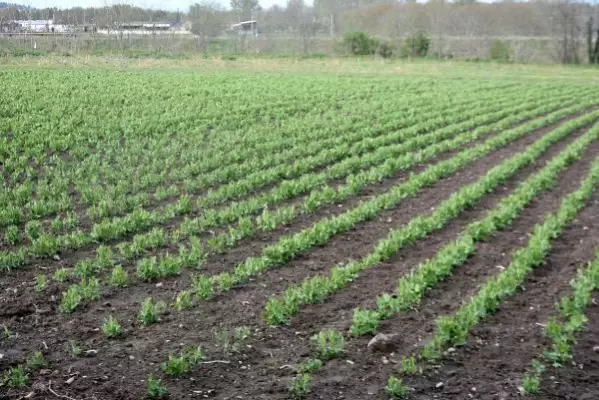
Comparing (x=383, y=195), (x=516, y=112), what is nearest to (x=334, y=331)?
(x=383, y=195)

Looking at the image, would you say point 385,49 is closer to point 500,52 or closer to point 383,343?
point 500,52

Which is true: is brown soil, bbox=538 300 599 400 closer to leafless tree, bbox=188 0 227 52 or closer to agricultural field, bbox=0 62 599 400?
agricultural field, bbox=0 62 599 400

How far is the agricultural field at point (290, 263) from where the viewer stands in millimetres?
5652

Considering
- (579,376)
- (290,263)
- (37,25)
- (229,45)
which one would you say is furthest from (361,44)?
(579,376)

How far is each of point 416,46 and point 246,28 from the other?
15.4 m

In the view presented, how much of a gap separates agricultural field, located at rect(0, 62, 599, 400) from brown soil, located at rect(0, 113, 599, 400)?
0.9 inches

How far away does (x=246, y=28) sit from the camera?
64.8 m

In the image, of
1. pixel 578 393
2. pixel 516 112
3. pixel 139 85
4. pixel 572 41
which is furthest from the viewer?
pixel 572 41

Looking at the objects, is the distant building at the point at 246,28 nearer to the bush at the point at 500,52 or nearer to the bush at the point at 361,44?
the bush at the point at 361,44

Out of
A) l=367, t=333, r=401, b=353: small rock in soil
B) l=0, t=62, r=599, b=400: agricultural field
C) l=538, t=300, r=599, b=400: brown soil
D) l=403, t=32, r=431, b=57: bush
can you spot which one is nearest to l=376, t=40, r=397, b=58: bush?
l=403, t=32, r=431, b=57: bush

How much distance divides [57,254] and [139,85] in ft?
61.5

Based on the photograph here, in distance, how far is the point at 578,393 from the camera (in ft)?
18.1

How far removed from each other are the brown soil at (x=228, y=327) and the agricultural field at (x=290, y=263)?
2 centimetres

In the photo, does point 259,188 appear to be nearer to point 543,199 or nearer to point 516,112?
point 543,199
